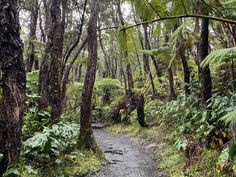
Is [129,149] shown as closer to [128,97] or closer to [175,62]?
[175,62]

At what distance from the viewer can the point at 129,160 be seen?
25.0 feet

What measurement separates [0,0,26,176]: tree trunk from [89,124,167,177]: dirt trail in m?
2.36

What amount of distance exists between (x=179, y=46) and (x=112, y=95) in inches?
480

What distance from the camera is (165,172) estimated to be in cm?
638

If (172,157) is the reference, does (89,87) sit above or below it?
above

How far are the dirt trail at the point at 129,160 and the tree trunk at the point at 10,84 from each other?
7.76 ft

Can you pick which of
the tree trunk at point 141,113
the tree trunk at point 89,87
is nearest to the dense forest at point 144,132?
the tree trunk at point 89,87

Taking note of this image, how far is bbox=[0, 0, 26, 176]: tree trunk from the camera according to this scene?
408cm

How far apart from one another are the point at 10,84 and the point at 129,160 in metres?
4.11

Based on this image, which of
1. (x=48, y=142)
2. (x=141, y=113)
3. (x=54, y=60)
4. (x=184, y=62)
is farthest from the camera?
(x=141, y=113)

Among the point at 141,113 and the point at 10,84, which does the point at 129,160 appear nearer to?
the point at 141,113

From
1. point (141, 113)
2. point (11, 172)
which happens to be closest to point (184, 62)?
point (141, 113)

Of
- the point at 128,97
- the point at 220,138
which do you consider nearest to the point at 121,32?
the point at 220,138

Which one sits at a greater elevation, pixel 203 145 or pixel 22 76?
pixel 22 76
